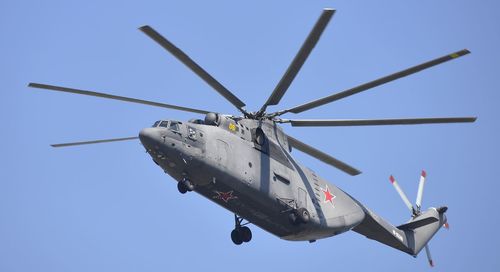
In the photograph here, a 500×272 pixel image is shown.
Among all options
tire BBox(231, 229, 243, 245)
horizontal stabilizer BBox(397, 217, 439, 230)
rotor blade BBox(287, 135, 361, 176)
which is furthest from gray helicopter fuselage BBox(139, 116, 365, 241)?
horizontal stabilizer BBox(397, 217, 439, 230)

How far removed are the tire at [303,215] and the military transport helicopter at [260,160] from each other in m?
0.04

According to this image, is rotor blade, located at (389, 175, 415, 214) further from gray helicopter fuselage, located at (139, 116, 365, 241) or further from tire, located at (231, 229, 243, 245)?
tire, located at (231, 229, 243, 245)

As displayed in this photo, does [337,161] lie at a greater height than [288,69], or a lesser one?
lesser

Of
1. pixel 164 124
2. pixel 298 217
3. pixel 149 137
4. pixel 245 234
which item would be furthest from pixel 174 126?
Result: pixel 245 234

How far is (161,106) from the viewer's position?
2441 cm

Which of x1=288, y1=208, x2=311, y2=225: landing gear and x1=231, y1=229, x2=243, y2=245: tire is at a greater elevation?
x1=288, y1=208, x2=311, y2=225: landing gear

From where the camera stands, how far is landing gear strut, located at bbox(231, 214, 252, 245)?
27.1 meters

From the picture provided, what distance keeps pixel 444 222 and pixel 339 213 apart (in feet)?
31.7

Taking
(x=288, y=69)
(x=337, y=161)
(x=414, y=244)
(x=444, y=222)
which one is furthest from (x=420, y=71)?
(x=444, y=222)

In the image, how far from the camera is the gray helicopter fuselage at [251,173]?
76.6 ft

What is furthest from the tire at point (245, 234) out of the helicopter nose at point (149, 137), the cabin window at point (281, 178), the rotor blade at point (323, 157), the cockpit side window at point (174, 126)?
the helicopter nose at point (149, 137)

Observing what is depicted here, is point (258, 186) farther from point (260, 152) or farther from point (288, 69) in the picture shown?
point (288, 69)

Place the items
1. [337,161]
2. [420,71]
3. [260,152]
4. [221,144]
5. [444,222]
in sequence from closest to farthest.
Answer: [420,71] → [221,144] → [260,152] → [337,161] → [444,222]

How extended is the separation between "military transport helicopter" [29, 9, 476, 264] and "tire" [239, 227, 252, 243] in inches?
1.6
